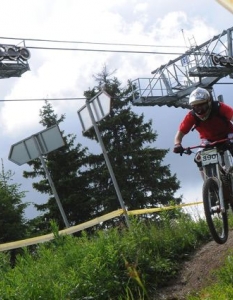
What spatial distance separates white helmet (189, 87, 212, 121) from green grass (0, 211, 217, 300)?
4.92ft

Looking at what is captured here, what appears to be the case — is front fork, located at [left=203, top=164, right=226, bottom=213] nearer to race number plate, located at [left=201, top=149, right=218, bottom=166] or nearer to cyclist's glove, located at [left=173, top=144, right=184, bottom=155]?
race number plate, located at [left=201, top=149, right=218, bottom=166]

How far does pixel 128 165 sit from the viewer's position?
38.2 m

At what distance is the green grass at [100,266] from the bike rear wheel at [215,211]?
22.8 inches

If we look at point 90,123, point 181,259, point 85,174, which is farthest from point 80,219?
point 181,259

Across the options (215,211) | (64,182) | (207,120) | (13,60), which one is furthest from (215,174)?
(64,182)

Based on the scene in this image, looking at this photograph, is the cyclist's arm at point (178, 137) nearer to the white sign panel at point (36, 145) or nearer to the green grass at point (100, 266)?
the green grass at point (100, 266)

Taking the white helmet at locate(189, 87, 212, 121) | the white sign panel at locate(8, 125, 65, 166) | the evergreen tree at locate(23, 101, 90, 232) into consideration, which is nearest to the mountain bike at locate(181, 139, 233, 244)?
the white helmet at locate(189, 87, 212, 121)

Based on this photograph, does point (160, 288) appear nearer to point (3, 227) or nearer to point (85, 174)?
point (3, 227)

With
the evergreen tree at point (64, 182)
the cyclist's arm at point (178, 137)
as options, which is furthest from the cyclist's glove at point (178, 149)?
the evergreen tree at point (64, 182)

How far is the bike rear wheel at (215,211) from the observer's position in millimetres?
7098

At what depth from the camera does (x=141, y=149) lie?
39.0 meters

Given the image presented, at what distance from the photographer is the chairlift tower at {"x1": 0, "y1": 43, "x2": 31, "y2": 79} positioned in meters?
24.6

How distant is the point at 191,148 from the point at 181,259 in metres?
1.38

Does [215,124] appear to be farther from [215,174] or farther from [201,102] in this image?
[215,174]
